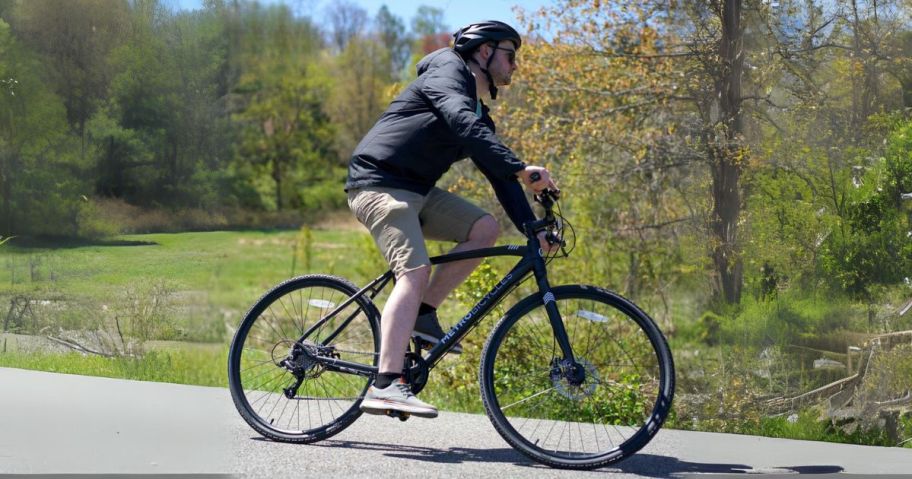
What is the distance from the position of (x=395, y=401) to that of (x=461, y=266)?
617mm

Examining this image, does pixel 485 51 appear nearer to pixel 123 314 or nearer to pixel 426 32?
pixel 123 314

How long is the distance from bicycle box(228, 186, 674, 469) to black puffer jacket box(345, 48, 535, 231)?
1.07 ft

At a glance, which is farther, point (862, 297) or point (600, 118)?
point (600, 118)

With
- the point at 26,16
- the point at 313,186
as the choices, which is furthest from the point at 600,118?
the point at 313,186

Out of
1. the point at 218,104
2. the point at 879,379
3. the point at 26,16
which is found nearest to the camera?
the point at 879,379

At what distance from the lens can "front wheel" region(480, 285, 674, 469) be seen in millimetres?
4176

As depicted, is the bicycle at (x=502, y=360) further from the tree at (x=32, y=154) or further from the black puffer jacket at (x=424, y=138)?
the tree at (x=32, y=154)

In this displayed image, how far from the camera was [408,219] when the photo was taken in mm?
4348

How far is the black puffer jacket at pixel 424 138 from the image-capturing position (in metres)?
4.27

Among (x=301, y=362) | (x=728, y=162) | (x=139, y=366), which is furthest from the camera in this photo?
(x=139, y=366)

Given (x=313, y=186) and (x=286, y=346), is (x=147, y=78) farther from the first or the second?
(x=313, y=186)

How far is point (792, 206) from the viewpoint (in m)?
5.47

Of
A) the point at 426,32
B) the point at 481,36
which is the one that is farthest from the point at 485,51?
the point at 426,32

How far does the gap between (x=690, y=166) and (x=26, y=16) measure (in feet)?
12.2
